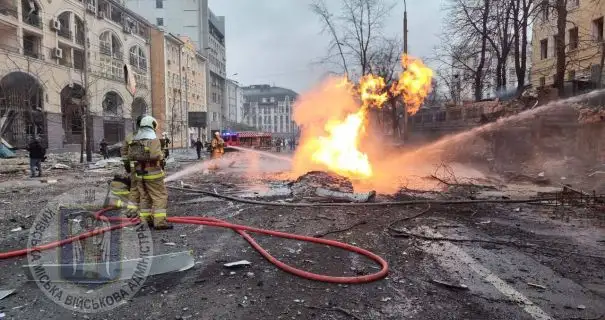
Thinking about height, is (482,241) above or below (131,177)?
below

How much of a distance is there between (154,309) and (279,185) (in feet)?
30.8

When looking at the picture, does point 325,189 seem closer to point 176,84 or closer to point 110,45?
point 110,45

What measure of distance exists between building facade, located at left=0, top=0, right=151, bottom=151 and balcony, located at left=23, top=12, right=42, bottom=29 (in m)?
0.07

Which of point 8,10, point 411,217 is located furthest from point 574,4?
point 8,10

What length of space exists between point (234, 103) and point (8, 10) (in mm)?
70938

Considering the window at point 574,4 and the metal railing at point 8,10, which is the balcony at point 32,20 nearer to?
the metal railing at point 8,10

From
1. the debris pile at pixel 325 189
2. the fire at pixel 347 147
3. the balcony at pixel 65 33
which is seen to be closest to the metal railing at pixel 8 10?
the balcony at pixel 65 33

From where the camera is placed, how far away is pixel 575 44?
22688 millimetres

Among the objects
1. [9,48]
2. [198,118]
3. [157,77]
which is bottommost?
[198,118]

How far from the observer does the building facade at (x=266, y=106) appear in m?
95.6

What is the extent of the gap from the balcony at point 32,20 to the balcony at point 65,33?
2421 mm

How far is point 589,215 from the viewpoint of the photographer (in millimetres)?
8031

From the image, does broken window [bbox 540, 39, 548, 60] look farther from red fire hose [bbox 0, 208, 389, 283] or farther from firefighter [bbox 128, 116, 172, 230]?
firefighter [bbox 128, 116, 172, 230]

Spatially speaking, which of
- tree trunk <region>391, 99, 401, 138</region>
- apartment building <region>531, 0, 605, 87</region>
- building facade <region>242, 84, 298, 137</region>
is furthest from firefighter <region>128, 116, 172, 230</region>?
building facade <region>242, 84, 298, 137</region>
